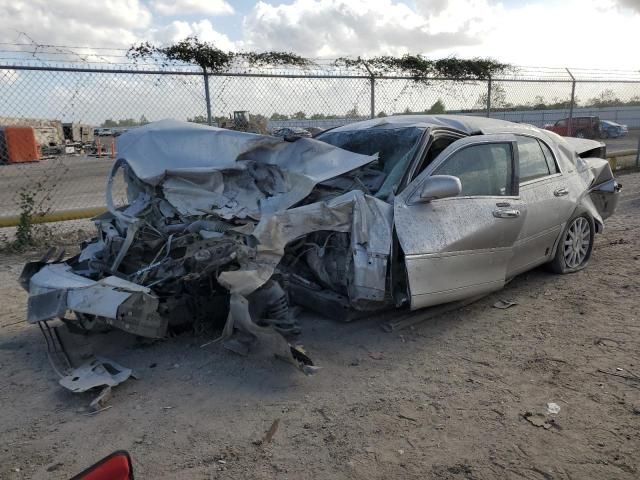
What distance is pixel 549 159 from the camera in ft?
17.2

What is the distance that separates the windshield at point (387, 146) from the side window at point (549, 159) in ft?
5.14

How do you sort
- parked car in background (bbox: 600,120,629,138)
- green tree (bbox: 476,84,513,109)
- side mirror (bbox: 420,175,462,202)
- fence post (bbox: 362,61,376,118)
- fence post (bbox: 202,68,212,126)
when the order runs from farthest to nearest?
parked car in background (bbox: 600,120,629,138) → green tree (bbox: 476,84,513,109) → fence post (bbox: 362,61,376,118) → fence post (bbox: 202,68,212,126) → side mirror (bbox: 420,175,462,202)

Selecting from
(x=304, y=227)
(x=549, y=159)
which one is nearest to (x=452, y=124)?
(x=549, y=159)

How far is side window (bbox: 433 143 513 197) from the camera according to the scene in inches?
171

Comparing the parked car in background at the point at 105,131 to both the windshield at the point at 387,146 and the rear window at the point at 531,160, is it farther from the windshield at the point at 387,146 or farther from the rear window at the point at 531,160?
the rear window at the point at 531,160

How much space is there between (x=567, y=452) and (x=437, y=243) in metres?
1.72

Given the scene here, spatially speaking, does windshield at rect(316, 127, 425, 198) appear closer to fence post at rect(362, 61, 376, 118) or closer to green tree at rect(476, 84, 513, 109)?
fence post at rect(362, 61, 376, 118)

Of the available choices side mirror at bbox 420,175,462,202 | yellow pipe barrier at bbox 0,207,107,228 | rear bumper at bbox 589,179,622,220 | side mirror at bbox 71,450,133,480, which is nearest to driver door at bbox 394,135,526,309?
side mirror at bbox 420,175,462,202

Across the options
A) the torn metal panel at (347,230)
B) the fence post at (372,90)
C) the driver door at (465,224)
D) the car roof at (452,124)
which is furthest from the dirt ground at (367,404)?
the fence post at (372,90)

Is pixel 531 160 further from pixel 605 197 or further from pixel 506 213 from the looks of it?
pixel 605 197

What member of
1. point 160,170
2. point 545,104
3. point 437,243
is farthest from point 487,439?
point 545,104

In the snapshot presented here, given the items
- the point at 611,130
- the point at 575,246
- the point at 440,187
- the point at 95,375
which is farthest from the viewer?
the point at 611,130

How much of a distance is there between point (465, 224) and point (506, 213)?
0.54 meters

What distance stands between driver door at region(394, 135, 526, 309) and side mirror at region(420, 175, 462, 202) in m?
0.11
